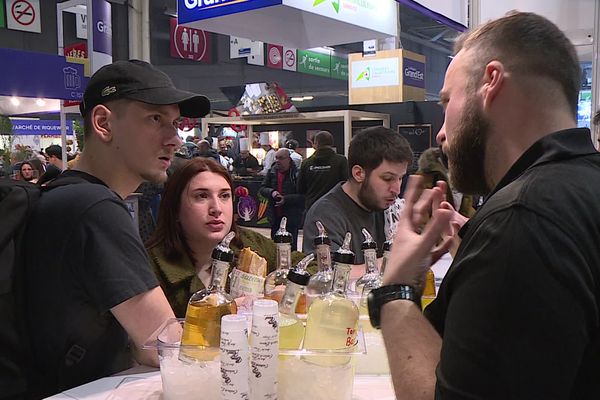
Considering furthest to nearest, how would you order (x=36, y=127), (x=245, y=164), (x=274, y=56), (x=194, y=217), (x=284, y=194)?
(x=274, y=56), (x=36, y=127), (x=245, y=164), (x=284, y=194), (x=194, y=217)

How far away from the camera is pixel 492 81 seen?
113 centimetres

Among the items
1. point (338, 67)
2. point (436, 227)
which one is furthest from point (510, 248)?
point (338, 67)

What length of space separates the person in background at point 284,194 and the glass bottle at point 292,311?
573 cm

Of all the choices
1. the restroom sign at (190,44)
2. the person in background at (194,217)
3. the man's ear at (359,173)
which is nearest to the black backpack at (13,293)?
the person in background at (194,217)

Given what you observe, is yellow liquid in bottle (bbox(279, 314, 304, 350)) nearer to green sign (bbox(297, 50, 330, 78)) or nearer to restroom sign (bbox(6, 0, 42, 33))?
restroom sign (bbox(6, 0, 42, 33))

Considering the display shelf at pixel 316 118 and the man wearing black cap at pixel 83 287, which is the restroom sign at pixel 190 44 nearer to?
the display shelf at pixel 316 118

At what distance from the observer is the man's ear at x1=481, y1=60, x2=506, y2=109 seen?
1.12m

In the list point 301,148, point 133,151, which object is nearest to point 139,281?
point 133,151

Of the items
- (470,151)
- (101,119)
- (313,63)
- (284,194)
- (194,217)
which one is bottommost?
(284,194)

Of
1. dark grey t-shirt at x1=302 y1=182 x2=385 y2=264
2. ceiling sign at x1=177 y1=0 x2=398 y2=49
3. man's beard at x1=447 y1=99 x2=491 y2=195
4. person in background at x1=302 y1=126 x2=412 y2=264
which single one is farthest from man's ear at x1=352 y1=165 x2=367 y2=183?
man's beard at x1=447 y1=99 x2=491 y2=195

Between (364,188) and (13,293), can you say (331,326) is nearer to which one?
(13,293)

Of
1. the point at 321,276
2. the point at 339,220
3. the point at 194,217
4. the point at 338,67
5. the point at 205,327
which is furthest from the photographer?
Answer: the point at 338,67

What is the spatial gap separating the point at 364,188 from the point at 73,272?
1804 mm

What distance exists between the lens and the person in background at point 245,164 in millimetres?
10289
